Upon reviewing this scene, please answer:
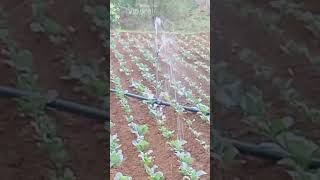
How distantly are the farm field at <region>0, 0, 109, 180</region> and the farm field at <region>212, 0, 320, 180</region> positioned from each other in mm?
326

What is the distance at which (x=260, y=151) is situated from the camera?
112 cm

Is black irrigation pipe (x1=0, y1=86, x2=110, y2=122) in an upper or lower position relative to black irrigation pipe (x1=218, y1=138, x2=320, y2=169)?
upper

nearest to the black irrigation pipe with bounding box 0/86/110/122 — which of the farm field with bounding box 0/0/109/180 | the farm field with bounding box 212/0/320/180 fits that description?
the farm field with bounding box 0/0/109/180

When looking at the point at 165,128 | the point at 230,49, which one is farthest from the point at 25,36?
the point at 230,49

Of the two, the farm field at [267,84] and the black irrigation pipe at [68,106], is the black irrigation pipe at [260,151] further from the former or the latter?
the black irrigation pipe at [68,106]

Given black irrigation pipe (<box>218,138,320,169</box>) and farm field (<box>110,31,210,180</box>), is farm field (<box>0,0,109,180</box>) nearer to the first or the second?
farm field (<box>110,31,210,180</box>)

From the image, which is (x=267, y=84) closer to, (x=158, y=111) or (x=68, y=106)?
(x=158, y=111)

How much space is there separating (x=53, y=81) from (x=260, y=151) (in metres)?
0.58

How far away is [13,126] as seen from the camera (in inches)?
52.1

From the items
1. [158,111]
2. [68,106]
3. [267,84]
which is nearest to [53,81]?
[68,106]

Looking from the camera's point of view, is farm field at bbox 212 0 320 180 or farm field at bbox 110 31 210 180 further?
farm field at bbox 110 31 210 180

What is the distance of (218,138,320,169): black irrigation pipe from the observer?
1.07 meters

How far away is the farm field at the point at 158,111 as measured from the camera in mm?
1226

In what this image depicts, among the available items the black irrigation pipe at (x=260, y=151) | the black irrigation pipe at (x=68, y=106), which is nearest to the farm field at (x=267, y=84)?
the black irrigation pipe at (x=260, y=151)
